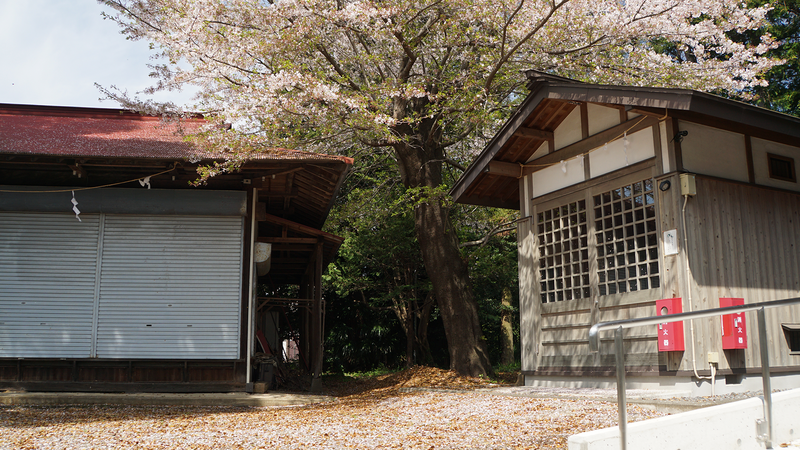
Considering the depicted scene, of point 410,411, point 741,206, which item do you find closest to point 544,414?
point 410,411

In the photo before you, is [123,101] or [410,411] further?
[123,101]

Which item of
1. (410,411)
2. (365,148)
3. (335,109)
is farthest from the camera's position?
(365,148)

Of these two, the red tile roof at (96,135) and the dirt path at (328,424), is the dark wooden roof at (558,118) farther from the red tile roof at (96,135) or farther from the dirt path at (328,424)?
the dirt path at (328,424)

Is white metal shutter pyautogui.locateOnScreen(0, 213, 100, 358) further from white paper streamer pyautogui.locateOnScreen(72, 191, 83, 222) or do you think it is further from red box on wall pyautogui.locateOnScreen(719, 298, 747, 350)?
red box on wall pyautogui.locateOnScreen(719, 298, 747, 350)

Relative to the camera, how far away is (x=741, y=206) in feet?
25.5

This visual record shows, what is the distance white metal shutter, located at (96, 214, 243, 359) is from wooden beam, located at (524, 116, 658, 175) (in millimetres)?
4969

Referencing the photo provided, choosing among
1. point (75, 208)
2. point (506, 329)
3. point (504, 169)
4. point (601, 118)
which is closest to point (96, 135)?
point (75, 208)

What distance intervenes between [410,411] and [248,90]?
639cm

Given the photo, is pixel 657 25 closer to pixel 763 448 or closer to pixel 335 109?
pixel 335 109

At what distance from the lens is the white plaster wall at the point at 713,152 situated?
7.52 meters

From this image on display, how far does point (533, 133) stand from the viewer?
9.42 m

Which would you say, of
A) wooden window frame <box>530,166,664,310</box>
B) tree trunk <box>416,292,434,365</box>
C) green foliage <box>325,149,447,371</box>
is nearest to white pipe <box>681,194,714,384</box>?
wooden window frame <box>530,166,664,310</box>

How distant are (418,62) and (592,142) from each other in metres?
5.65

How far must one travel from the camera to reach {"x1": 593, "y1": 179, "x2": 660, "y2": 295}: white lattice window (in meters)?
7.71
